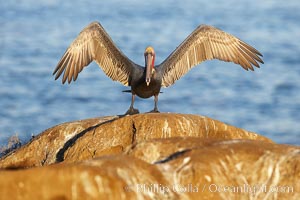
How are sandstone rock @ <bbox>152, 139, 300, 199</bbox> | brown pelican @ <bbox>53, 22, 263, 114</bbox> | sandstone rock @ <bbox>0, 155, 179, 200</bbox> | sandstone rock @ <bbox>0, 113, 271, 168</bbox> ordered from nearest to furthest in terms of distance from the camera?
sandstone rock @ <bbox>0, 155, 179, 200</bbox>, sandstone rock @ <bbox>152, 139, 300, 199</bbox>, sandstone rock @ <bbox>0, 113, 271, 168</bbox>, brown pelican @ <bbox>53, 22, 263, 114</bbox>

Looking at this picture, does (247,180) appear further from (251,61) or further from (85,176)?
(251,61)

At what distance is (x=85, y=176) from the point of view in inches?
307

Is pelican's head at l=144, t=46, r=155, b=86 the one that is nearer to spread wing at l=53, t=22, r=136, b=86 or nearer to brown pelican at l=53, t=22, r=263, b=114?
brown pelican at l=53, t=22, r=263, b=114

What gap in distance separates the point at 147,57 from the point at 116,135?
3.24m

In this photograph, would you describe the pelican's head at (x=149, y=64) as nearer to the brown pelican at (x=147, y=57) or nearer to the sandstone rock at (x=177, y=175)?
the brown pelican at (x=147, y=57)

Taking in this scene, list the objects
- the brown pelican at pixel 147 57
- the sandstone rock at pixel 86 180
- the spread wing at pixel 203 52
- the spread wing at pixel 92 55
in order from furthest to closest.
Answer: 1. the spread wing at pixel 203 52
2. the spread wing at pixel 92 55
3. the brown pelican at pixel 147 57
4. the sandstone rock at pixel 86 180

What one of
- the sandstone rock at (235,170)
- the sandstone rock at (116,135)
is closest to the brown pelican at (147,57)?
the sandstone rock at (116,135)

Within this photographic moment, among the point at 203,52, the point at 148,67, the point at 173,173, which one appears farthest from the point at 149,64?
the point at 173,173

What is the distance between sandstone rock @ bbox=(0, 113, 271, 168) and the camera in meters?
12.2

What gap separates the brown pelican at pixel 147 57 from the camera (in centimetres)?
1545

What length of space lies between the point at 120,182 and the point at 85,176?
1.14ft

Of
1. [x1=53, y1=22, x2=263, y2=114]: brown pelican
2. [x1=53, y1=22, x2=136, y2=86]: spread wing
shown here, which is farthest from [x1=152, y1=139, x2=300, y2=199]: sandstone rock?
[x1=53, y1=22, x2=136, y2=86]: spread wing

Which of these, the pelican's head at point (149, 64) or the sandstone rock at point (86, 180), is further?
the pelican's head at point (149, 64)

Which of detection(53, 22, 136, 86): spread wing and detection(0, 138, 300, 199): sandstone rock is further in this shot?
detection(53, 22, 136, 86): spread wing
